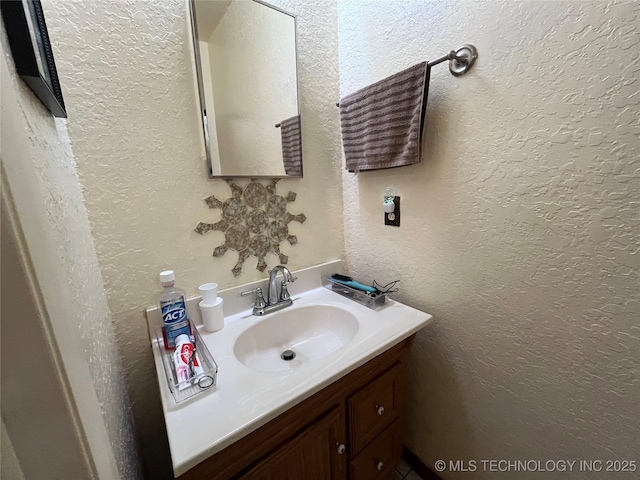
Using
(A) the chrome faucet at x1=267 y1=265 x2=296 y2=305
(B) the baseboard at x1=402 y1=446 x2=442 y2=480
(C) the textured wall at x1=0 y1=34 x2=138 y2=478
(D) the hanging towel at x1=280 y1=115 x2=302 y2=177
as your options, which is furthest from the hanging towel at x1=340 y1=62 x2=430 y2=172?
(B) the baseboard at x1=402 y1=446 x2=442 y2=480

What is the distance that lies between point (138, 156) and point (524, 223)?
1.10 meters

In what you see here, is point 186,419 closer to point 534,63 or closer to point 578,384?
point 578,384

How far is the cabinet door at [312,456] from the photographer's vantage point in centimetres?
58

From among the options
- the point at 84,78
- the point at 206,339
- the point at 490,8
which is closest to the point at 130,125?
the point at 84,78

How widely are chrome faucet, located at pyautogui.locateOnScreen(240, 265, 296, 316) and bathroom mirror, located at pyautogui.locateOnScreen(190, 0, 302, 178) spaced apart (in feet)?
1.26

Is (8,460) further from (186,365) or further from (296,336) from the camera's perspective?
(296,336)

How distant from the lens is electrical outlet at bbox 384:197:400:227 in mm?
954

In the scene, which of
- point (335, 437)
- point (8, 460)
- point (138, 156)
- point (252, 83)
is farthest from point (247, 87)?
point (335, 437)

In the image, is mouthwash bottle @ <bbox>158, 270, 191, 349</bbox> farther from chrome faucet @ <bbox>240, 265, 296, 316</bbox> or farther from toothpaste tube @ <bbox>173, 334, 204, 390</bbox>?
chrome faucet @ <bbox>240, 265, 296, 316</bbox>

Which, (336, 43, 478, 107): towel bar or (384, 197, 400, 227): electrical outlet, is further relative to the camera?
(384, 197, 400, 227): electrical outlet

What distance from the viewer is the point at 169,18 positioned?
2.40 feet

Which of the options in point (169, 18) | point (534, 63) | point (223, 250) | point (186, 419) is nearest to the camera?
point (186, 419)

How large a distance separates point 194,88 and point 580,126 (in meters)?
1.04

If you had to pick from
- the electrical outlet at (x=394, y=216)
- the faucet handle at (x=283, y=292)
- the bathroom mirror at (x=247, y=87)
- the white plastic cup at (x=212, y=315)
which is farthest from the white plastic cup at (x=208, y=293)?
the electrical outlet at (x=394, y=216)
